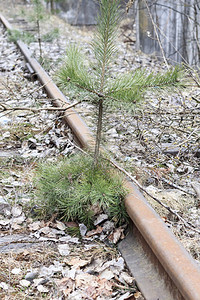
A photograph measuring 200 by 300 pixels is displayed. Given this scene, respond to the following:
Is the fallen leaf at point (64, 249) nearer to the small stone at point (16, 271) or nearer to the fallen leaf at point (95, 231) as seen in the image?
the fallen leaf at point (95, 231)

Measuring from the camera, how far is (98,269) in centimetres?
237

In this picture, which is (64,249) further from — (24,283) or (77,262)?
(24,283)

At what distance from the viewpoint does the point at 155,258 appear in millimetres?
2234

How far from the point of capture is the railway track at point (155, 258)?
1887mm

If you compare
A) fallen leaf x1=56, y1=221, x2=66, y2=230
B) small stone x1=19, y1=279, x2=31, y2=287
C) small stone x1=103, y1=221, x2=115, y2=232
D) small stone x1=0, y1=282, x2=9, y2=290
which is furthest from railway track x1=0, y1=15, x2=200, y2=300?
small stone x1=0, y1=282, x2=9, y2=290

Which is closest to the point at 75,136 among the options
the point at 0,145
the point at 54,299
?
the point at 0,145

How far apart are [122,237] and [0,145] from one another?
2.08m

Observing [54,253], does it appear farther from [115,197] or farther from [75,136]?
[75,136]

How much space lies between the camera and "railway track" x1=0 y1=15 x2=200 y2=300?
1.89 metres

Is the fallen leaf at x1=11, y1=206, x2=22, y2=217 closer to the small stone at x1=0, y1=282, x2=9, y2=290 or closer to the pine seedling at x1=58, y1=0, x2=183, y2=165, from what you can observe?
the small stone at x1=0, y1=282, x2=9, y2=290

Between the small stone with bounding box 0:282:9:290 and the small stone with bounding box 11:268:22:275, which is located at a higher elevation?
the small stone with bounding box 0:282:9:290

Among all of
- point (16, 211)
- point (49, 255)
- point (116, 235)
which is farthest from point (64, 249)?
point (16, 211)

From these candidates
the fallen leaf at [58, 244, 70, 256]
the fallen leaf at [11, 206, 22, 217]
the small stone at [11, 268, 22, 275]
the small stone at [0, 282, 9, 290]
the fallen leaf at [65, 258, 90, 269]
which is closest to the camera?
the small stone at [0, 282, 9, 290]

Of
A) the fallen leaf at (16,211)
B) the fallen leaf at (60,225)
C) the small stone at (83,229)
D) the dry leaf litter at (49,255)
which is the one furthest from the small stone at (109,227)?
the fallen leaf at (16,211)
